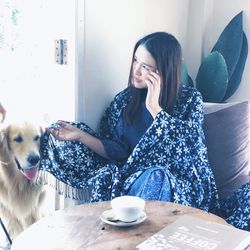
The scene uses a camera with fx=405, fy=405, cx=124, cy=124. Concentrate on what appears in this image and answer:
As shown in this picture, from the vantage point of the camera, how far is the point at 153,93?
5.27ft

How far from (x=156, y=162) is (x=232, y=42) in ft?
3.59

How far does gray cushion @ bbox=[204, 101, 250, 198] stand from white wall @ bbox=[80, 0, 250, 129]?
1.57ft

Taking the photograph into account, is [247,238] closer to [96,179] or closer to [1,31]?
[96,179]

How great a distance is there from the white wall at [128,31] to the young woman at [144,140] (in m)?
0.11

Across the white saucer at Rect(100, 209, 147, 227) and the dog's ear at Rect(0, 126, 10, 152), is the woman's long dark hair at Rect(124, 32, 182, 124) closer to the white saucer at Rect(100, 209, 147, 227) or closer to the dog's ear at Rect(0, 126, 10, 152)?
the dog's ear at Rect(0, 126, 10, 152)

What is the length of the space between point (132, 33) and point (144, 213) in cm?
111

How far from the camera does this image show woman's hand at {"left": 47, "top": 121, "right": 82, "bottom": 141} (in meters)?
1.59

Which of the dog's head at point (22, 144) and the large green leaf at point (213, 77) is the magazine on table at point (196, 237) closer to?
the dog's head at point (22, 144)

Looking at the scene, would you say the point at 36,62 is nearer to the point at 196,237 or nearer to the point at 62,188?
the point at 62,188

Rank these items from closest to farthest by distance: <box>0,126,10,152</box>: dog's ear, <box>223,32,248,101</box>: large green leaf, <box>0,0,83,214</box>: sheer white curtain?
<box>0,126,10,152</box>: dog's ear → <box>0,0,83,214</box>: sheer white curtain → <box>223,32,248,101</box>: large green leaf

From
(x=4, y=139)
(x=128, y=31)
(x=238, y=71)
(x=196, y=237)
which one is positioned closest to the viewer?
(x=196, y=237)

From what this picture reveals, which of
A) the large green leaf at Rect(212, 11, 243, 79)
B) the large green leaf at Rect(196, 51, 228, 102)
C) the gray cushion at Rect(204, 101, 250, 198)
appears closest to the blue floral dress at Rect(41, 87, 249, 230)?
the gray cushion at Rect(204, 101, 250, 198)

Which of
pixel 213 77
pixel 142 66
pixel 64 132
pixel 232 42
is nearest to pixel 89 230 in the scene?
pixel 64 132

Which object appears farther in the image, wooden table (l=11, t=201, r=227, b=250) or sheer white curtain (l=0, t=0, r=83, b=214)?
sheer white curtain (l=0, t=0, r=83, b=214)
